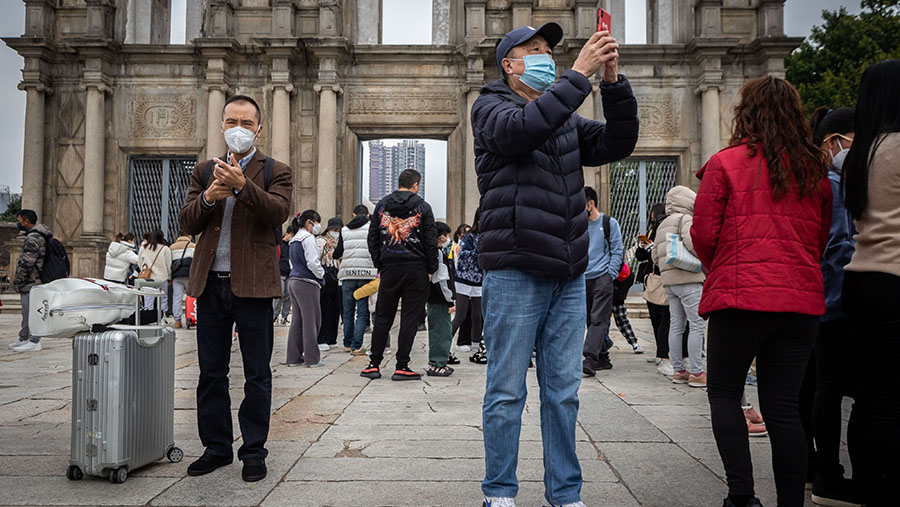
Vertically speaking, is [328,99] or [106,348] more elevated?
[328,99]

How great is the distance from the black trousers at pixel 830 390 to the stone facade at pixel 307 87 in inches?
520

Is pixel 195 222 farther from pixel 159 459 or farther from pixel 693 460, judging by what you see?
pixel 693 460

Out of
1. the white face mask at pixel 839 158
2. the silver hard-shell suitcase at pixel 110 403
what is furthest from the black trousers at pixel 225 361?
the white face mask at pixel 839 158

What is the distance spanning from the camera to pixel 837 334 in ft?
10.3

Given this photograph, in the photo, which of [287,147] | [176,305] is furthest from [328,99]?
[176,305]

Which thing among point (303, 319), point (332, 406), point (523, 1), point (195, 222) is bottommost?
point (332, 406)

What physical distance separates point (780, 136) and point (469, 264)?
5.53m

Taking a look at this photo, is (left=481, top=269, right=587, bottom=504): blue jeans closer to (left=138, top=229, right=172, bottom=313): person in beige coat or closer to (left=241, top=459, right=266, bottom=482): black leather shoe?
(left=241, top=459, right=266, bottom=482): black leather shoe

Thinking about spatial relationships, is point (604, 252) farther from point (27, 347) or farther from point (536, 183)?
point (27, 347)

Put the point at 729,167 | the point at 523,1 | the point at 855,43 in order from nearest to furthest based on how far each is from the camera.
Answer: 1. the point at 729,167
2. the point at 523,1
3. the point at 855,43

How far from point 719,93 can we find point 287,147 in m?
10.4

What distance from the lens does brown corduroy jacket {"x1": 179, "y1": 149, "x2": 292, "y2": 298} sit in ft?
11.3

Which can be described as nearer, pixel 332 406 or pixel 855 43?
pixel 332 406

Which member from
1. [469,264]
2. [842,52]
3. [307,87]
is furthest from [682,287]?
[842,52]
